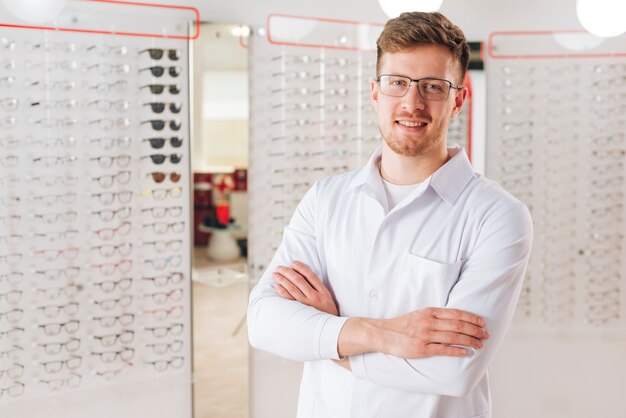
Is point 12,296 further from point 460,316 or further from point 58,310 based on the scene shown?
point 460,316

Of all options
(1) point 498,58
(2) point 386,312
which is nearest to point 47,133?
(2) point 386,312

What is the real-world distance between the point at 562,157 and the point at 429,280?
229cm

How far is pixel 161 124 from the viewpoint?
10.7 ft

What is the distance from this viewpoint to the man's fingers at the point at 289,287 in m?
1.93

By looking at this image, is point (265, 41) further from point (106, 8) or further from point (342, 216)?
point (342, 216)

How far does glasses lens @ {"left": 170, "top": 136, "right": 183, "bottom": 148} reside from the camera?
130 inches

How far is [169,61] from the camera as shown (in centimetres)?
327

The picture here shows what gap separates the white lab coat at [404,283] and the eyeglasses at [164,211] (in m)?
1.38

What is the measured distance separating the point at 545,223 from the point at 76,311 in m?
2.51

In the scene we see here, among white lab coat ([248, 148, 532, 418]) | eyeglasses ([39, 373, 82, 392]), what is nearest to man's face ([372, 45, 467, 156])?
white lab coat ([248, 148, 532, 418])

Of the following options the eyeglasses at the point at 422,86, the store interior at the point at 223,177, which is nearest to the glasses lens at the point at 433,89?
the eyeglasses at the point at 422,86

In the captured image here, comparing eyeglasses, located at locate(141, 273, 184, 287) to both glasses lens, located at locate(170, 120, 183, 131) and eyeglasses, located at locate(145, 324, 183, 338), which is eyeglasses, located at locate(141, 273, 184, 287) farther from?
glasses lens, located at locate(170, 120, 183, 131)

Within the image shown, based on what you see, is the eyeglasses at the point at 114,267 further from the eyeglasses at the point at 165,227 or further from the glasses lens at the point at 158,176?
the glasses lens at the point at 158,176

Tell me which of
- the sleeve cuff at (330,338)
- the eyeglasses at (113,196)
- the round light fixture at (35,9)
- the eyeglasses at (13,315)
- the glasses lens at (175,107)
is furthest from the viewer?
the glasses lens at (175,107)
